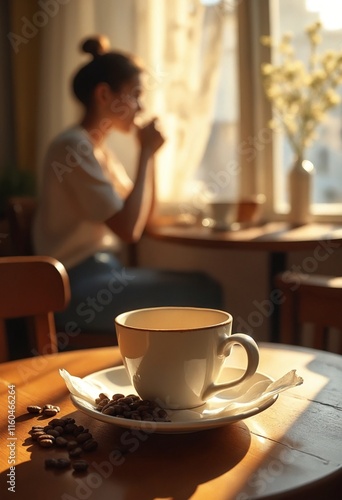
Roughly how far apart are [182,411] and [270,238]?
140 centimetres

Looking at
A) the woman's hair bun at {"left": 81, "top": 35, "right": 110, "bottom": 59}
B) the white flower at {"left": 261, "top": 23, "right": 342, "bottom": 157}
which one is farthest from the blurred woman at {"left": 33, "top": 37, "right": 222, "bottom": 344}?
the white flower at {"left": 261, "top": 23, "right": 342, "bottom": 157}

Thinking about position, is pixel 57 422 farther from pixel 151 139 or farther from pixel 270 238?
pixel 151 139

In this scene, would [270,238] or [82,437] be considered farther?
[270,238]

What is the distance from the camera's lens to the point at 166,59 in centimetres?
279

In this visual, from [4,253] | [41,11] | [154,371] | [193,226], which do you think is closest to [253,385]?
[154,371]

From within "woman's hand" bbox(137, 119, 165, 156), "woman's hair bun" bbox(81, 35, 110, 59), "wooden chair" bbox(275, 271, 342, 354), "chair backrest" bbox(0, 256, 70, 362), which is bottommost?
"wooden chair" bbox(275, 271, 342, 354)

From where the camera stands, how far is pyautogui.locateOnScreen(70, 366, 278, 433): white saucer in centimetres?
60

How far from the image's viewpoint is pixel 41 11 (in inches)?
123

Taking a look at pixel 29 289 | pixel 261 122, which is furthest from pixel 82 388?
pixel 261 122

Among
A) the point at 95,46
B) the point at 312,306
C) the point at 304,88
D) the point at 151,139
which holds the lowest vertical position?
the point at 312,306

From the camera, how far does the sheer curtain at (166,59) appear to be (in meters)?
2.73

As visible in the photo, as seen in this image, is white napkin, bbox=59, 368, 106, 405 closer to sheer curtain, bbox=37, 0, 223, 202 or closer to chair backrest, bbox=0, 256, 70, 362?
chair backrest, bbox=0, 256, 70, 362

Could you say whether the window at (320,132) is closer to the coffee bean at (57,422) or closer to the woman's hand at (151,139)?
the woman's hand at (151,139)

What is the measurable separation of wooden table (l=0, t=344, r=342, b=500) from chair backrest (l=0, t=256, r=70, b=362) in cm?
33
